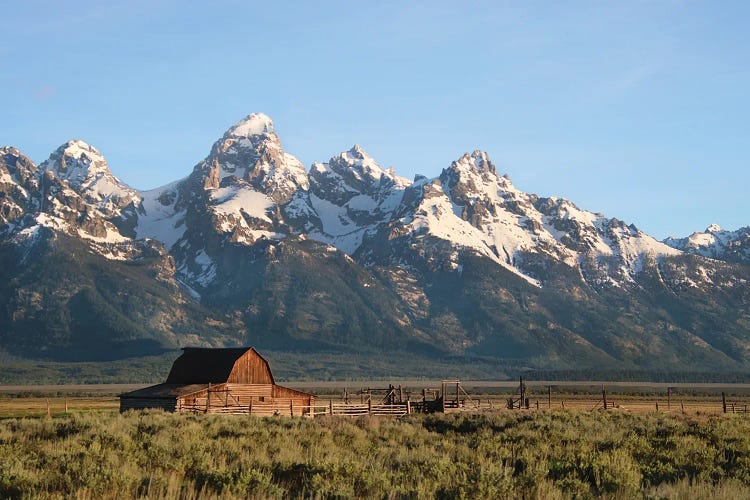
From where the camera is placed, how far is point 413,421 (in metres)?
45.9

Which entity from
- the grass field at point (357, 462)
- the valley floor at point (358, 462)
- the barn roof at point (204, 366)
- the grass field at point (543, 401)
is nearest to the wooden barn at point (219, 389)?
the barn roof at point (204, 366)

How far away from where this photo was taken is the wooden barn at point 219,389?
6281 centimetres

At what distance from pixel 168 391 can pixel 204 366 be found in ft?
20.7

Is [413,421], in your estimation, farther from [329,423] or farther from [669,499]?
[669,499]

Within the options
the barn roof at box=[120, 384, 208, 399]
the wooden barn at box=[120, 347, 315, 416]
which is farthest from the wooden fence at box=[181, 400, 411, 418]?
the barn roof at box=[120, 384, 208, 399]

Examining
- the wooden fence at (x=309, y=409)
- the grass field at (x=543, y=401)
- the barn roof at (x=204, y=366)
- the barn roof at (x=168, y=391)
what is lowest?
the grass field at (x=543, y=401)

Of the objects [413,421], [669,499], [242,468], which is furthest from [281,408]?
[669,499]

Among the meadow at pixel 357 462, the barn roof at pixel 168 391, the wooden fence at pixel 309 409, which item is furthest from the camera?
the barn roof at pixel 168 391

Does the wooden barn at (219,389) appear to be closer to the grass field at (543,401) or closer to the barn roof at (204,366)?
the barn roof at (204,366)

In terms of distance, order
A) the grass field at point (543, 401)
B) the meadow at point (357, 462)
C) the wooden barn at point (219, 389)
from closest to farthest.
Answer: the meadow at point (357, 462) < the wooden barn at point (219, 389) < the grass field at point (543, 401)

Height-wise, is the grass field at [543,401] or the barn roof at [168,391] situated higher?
the barn roof at [168,391]

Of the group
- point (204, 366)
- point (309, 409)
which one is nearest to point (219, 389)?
point (204, 366)

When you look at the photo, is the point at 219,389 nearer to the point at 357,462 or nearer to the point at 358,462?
the point at 358,462

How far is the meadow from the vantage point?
17.4 m
